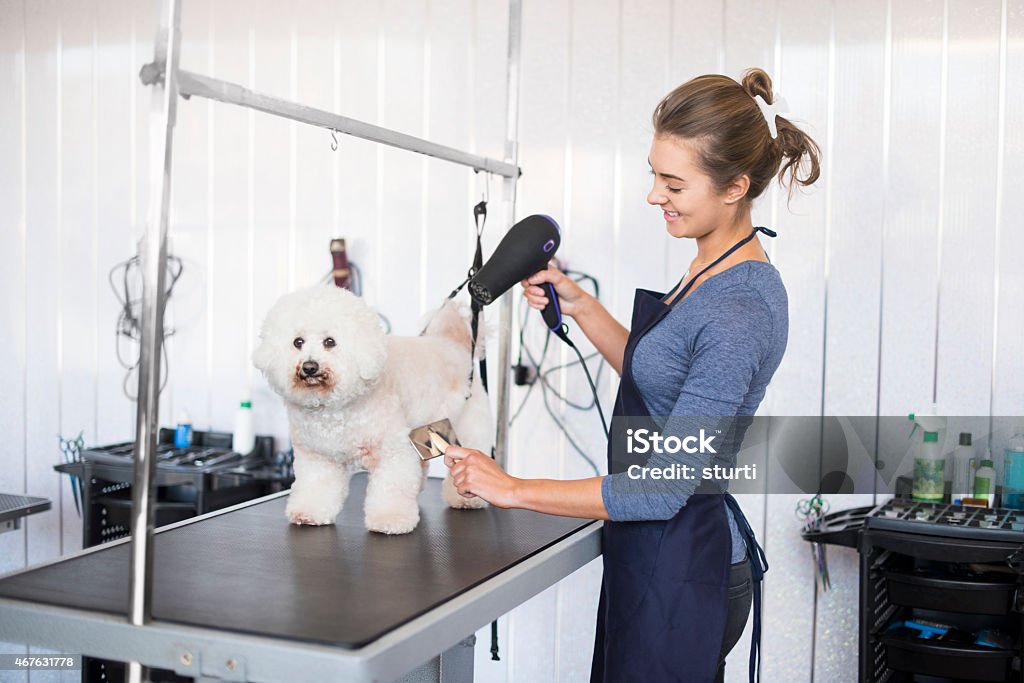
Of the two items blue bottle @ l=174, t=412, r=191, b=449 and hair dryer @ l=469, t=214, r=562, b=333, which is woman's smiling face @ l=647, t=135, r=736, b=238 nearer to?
hair dryer @ l=469, t=214, r=562, b=333

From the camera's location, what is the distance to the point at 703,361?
1330 millimetres

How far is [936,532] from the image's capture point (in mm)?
2059

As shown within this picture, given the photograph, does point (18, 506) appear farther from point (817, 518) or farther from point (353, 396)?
point (817, 518)

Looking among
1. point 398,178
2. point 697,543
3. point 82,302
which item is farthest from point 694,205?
point 82,302

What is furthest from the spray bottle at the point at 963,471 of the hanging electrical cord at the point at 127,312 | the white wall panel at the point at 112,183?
the white wall panel at the point at 112,183

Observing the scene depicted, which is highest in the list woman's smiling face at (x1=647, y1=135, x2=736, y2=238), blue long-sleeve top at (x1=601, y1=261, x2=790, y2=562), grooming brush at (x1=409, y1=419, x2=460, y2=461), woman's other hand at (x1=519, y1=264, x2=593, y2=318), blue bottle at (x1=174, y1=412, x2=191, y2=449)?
woman's smiling face at (x1=647, y1=135, x2=736, y2=238)

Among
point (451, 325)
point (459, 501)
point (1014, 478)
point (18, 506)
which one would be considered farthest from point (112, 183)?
point (1014, 478)

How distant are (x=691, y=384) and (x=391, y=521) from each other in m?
0.52

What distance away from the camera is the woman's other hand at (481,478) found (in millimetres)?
1398

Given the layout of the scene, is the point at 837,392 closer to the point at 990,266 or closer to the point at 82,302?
the point at 990,266

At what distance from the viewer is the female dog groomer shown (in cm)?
138

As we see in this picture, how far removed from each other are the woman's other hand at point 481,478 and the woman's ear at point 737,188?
53 cm

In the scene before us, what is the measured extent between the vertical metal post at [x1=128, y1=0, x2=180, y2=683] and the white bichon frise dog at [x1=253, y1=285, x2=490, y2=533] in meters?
0.37

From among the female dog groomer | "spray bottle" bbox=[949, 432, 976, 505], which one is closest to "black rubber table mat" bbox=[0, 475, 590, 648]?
the female dog groomer
